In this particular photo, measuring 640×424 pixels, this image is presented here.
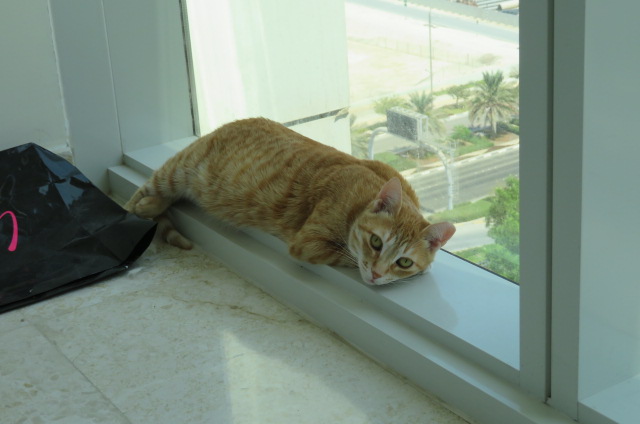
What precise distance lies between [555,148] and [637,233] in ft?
0.67

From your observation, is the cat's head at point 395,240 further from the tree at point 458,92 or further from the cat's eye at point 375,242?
the tree at point 458,92

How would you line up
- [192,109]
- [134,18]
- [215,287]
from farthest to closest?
[192,109] < [134,18] < [215,287]

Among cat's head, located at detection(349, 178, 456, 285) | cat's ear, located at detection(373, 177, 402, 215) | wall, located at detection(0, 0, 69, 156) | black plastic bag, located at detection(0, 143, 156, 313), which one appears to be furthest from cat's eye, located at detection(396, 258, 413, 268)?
wall, located at detection(0, 0, 69, 156)

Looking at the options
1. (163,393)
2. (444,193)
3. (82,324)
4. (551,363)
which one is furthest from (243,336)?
(551,363)

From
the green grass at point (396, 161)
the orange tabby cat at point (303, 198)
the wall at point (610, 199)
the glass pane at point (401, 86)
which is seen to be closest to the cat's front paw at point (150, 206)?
the orange tabby cat at point (303, 198)

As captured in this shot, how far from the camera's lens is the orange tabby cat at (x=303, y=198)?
A: 6.06 feet

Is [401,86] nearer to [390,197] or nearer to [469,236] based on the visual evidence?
[390,197]

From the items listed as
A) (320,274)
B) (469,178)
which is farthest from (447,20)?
(320,274)

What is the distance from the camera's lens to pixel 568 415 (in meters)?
1.44

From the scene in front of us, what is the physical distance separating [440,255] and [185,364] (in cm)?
65

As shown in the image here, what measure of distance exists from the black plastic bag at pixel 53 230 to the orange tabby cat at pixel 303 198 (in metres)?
0.12

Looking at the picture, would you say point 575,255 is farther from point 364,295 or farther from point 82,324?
point 82,324

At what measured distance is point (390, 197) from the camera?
1.87 m

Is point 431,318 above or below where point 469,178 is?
below
